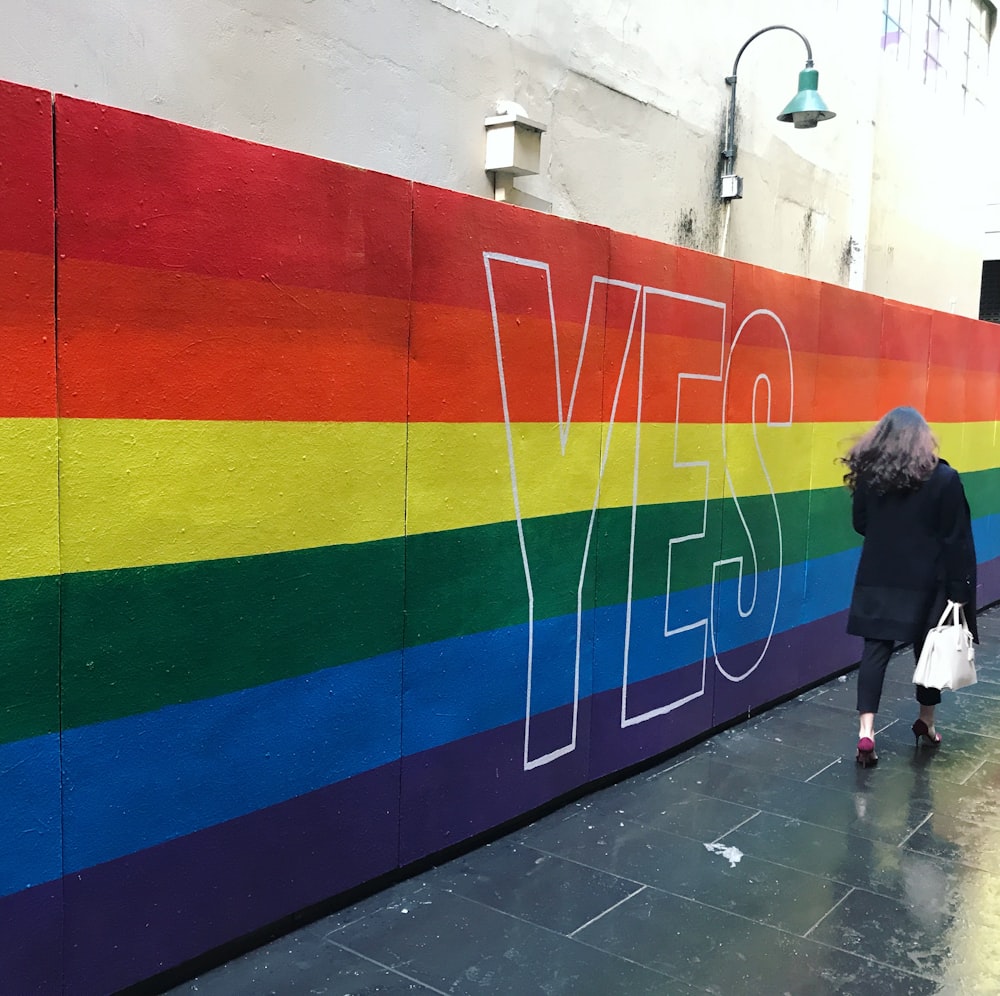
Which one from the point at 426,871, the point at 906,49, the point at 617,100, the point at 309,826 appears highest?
the point at 906,49

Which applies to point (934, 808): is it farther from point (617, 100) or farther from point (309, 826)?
point (617, 100)

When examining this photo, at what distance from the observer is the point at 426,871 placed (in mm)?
3783

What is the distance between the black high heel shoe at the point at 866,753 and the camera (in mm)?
5043

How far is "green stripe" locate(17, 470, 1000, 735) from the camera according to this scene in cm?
269

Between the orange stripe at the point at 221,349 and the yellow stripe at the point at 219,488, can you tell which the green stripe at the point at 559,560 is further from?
the orange stripe at the point at 221,349

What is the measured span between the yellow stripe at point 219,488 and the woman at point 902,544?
276 cm

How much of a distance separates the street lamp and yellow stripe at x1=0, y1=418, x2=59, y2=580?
5223 millimetres

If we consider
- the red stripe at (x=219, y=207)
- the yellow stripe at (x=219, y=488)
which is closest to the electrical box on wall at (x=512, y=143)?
the red stripe at (x=219, y=207)

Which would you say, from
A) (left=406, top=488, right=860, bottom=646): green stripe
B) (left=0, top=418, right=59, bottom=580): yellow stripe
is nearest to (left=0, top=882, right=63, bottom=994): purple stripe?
(left=0, top=418, right=59, bottom=580): yellow stripe

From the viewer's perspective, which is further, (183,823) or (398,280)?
(398,280)

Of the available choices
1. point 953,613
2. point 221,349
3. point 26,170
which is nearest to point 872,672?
point 953,613

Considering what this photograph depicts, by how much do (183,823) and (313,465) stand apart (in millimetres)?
1143

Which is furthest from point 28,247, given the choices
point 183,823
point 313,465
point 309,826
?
point 309,826

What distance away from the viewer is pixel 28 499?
8.29 ft
